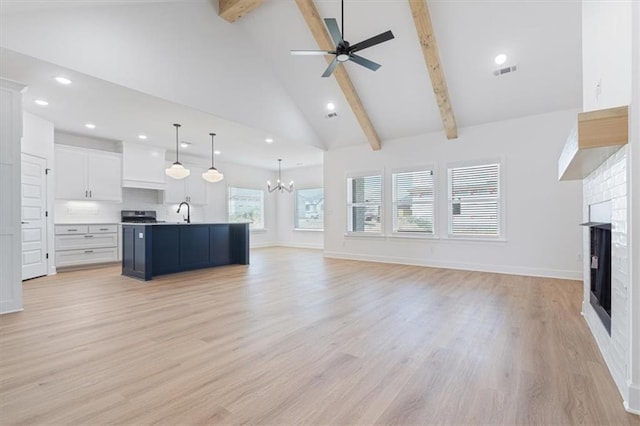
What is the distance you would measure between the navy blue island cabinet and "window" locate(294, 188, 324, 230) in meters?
3.98

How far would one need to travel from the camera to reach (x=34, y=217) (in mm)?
5082

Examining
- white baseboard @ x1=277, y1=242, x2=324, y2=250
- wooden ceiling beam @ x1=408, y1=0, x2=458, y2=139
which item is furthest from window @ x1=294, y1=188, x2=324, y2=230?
wooden ceiling beam @ x1=408, y1=0, x2=458, y2=139

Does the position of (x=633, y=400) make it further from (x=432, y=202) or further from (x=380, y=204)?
(x=380, y=204)

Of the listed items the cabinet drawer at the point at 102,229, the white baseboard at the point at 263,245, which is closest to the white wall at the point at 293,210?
the white baseboard at the point at 263,245

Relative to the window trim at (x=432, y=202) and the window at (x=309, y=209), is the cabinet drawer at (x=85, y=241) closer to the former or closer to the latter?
the window at (x=309, y=209)

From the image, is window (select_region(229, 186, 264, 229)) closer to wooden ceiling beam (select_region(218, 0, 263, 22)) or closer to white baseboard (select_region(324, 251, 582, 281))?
white baseboard (select_region(324, 251, 582, 281))

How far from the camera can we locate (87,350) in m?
2.34

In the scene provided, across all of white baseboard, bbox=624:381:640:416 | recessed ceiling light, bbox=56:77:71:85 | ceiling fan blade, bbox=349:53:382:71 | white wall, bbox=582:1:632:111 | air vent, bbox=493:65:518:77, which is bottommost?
white baseboard, bbox=624:381:640:416

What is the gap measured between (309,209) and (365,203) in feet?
11.3

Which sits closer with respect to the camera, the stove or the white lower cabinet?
the white lower cabinet

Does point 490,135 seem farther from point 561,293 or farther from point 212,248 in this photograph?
point 212,248

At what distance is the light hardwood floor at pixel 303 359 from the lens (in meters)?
1.61

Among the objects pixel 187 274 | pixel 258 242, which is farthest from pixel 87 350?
pixel 258 242

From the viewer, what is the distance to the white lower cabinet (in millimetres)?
5805
